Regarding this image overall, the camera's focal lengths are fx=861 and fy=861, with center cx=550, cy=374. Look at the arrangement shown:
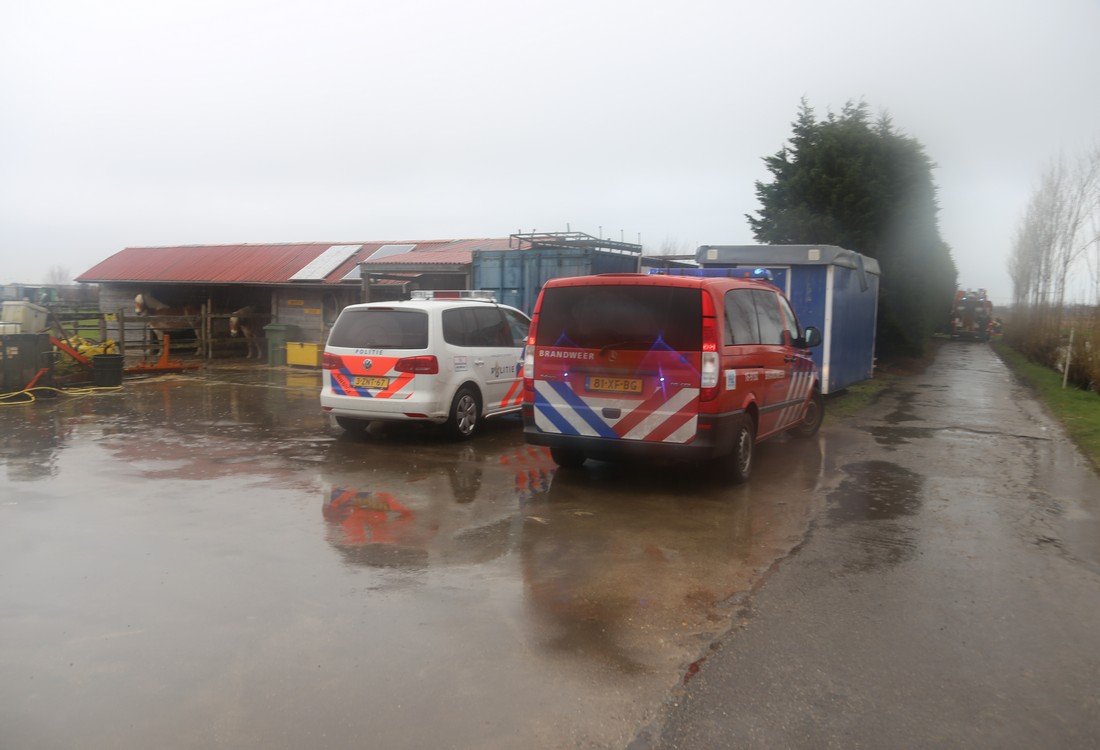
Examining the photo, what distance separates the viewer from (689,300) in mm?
7781

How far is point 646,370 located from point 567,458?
172 centimetres

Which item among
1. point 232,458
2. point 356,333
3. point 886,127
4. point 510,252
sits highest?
point 886,127

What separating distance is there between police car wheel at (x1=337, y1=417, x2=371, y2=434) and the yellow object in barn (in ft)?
36.2

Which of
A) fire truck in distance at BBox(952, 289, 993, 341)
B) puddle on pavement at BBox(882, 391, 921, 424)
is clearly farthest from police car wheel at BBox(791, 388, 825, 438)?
fire truck in distance at BBox(952, 289, 993, 341)

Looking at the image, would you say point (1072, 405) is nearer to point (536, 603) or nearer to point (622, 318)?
point (622, 318)

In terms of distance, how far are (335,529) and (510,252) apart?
12.7m

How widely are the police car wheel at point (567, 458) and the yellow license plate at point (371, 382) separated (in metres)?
2.42

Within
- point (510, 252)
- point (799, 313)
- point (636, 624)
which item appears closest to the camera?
point (636, 624)

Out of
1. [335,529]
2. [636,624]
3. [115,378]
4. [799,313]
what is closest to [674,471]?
[335,529]

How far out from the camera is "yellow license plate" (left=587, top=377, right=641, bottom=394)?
7865 millimetres

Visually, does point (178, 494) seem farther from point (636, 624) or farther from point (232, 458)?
point (636, 624)

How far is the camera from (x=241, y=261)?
2948 cm

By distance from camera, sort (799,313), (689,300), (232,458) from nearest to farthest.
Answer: (689,300) → (232,458) → (799,313)

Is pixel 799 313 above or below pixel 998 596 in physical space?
above
